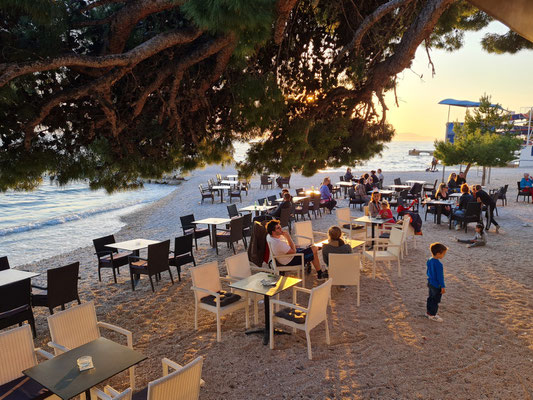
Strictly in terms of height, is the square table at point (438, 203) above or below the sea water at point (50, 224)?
above

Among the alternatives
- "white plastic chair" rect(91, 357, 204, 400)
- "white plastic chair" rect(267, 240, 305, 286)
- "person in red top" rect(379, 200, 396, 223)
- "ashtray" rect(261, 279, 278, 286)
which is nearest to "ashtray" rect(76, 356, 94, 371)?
"white plastic chair" rect(91, 357, 204, 400)

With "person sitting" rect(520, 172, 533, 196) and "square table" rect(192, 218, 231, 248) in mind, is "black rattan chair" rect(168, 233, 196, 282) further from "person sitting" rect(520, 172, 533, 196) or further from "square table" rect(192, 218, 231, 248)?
"person sitting" rect(520, 172, 533, 196)

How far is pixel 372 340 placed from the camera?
465 centimetres

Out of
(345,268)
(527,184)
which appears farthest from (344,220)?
(527,184)

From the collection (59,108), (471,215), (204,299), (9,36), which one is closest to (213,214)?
(471,215)

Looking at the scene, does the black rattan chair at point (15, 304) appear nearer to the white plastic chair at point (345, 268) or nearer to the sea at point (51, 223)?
the sea at point (51, 223)

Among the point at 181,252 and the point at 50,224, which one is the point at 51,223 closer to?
the point at 50,224

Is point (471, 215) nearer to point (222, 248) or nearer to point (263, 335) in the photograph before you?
point (222, 248)

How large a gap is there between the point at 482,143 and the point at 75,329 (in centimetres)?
1874

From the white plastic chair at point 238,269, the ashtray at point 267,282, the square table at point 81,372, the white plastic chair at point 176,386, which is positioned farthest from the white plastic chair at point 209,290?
the white plastic chair at point 176,386

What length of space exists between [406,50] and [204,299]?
390 centimetres

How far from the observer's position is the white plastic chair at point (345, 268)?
552cm

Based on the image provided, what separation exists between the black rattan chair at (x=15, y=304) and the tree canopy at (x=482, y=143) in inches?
714

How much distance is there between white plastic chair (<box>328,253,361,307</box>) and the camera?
5520mm
